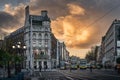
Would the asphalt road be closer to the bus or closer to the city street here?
the city street

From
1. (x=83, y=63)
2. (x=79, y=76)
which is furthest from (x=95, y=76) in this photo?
(x=83, y=63)

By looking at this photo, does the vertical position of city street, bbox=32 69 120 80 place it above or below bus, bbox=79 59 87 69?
below

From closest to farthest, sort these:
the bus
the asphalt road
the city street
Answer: the asphalt road, the city street, the bus

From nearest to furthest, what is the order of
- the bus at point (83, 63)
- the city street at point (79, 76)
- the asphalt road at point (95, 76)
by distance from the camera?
the asphalt road at point (95, 76)
the city street at point (79, 76)
the bus at point (83, 63)

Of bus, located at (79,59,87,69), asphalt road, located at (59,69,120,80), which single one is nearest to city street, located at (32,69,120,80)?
asphalt road, located at (59,69,120,80)

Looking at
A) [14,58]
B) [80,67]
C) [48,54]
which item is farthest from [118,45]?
[14,58]

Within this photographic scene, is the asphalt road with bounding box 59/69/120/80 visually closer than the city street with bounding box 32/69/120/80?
Yes

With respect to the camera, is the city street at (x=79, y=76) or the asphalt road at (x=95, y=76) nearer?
the asphalt road at (x=95, y=76)

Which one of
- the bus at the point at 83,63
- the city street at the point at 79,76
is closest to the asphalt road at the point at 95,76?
the city street at the point at 79,76

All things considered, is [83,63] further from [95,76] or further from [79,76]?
[95,76]

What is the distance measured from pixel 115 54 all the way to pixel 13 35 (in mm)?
59747

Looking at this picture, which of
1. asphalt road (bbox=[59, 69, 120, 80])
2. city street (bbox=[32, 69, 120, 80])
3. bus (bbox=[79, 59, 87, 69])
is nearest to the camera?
asphalt road (bbox=[59, 69, 120, 80])

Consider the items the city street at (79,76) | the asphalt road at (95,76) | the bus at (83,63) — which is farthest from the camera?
the bus at (83,63)

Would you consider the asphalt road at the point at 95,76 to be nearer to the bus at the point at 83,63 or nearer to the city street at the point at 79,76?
the city street at the point at 79,76
